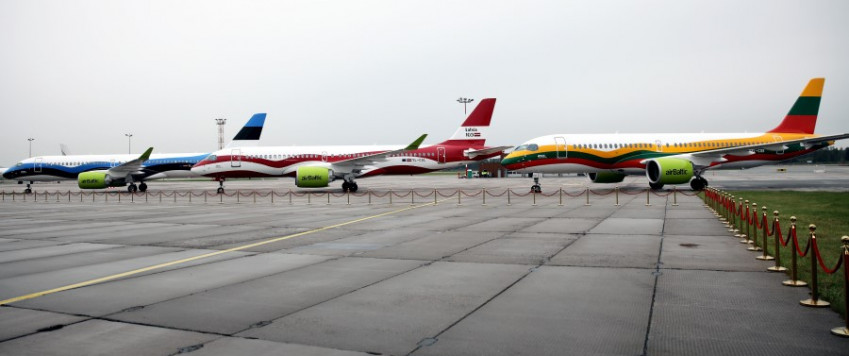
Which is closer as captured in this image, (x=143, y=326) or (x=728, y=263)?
(x=143, y=326)

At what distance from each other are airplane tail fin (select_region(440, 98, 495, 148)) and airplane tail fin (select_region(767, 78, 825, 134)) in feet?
68.9

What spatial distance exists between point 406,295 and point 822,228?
13.6 meters

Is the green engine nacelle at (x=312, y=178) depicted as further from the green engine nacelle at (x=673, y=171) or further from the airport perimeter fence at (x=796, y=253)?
the airport perimeter fence at (x=796, y=253)

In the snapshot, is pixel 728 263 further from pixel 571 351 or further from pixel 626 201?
pixel 626 201

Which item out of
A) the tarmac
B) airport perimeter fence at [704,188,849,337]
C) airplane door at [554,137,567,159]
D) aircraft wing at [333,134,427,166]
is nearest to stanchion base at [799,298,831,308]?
airport perimeter fence at [704,188,849,337]

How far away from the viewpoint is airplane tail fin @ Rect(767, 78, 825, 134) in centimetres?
3819

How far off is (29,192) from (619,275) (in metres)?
56.0

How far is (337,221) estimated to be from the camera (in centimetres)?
2005

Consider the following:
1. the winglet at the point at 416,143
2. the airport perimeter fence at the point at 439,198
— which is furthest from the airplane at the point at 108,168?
the winglet at the point at 416,143

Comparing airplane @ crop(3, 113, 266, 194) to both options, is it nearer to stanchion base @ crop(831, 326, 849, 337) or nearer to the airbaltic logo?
the airbaltic logo

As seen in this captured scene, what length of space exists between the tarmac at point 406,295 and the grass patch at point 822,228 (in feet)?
1.57

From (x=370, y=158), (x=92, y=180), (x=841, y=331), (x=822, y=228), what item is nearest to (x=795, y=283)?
(x=841, y=331)

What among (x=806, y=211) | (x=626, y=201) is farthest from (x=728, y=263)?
(x=626, y=201)

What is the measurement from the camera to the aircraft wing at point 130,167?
46031 mm
